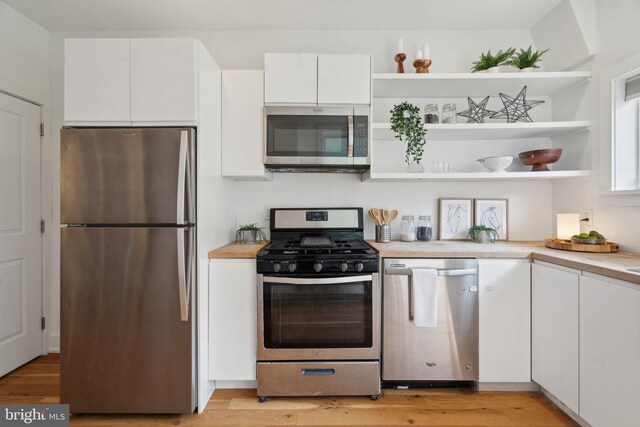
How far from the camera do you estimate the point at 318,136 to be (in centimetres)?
224

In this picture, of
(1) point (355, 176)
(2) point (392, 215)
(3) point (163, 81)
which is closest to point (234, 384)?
(2) point (392, 215)

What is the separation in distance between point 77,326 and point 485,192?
301 cm

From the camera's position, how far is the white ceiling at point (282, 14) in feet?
7.41

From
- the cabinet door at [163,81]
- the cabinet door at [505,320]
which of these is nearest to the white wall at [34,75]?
the cabinet door at [163,81]

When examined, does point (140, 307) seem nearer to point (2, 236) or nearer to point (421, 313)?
point (2, 236)

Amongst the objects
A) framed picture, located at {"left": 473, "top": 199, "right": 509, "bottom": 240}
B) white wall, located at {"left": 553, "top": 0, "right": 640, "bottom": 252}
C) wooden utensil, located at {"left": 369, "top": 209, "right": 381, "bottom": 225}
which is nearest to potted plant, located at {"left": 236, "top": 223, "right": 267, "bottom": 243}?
wooden utensil, located at {"left": 369, "top": 209, "right": 381, "bottom": 225}

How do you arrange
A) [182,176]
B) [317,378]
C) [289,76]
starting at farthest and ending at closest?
[289,76], [317,378], [182,176]

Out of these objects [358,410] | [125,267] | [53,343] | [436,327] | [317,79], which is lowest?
[358,410]

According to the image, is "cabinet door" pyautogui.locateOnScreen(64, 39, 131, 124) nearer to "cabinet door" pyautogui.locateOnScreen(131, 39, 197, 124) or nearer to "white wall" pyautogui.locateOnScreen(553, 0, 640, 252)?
"cabinet door" pyautogui.locateOnScreen(131, 39, 197, 124)

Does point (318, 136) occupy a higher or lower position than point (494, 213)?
higher

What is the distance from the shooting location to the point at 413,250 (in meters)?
2.04

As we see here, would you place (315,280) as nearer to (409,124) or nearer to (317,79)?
(409,124)

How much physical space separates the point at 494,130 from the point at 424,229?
891 millimetres

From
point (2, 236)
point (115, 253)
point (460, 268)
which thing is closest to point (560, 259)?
point (460, 268)
